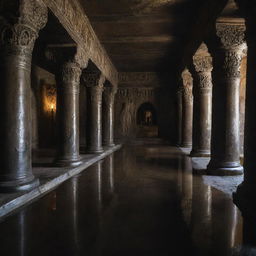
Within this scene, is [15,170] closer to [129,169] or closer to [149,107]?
[129,169]

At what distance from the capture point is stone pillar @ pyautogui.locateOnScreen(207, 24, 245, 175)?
19.2 ft

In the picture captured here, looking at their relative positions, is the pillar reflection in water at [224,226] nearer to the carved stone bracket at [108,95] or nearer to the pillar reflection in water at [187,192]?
the pillar reflection in water at [187,192]

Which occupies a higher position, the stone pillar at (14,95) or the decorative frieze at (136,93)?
the decorative frieze at (136,93)

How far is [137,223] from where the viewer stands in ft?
10.4

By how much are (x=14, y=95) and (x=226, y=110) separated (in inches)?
179

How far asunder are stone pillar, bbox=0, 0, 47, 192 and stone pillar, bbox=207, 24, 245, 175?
414 cm

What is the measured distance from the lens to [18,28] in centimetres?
412

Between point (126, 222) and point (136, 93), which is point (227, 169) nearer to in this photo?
point (126, 222)

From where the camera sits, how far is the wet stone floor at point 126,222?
8.31 ft

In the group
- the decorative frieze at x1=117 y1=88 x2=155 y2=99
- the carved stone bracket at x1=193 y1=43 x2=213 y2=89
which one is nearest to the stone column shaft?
the carved stone bracket at x1=193 y1=43 x2=213 y2=89

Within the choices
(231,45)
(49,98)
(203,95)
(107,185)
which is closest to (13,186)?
(107,185)

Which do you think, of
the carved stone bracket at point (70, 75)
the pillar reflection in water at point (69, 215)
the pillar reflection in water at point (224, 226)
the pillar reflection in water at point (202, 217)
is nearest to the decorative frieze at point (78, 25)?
the carved stone bracket at point (70, 75)

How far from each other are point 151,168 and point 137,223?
13.3 ft

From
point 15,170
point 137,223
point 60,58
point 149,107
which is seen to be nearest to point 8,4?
point 15,170
